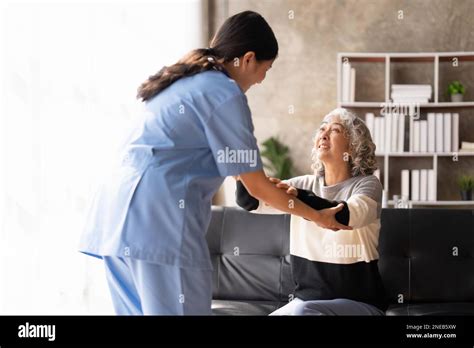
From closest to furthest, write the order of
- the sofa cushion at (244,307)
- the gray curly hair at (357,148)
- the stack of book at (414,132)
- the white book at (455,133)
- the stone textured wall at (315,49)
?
1. the gray curly hair at (357,148)
2. the sofa cushion at (244,307)
3. the stone textured wall at (315,49)
4. the white book at (455,133)
5. the stack of book at (414,132)

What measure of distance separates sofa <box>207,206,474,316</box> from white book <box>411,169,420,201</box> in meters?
1.59

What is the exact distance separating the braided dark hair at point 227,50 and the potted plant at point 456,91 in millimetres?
2351

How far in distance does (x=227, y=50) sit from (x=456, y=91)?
2415mm

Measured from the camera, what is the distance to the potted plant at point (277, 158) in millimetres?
3625

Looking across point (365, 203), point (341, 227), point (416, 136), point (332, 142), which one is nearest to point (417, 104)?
point (416, 136)

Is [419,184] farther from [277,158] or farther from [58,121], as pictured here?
[58,121]

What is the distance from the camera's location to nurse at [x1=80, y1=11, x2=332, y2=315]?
1.14 metres

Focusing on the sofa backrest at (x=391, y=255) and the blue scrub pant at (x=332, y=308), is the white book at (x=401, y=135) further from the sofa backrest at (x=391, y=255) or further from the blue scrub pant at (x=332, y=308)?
the blue scrub pant at (x=332, y=308)

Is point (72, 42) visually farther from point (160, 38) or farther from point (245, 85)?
point (245, 85)

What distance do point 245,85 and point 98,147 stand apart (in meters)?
1.06

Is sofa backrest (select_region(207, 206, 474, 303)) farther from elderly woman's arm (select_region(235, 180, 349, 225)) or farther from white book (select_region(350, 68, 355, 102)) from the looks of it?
white book (select_region(350, 68, 355, 102))

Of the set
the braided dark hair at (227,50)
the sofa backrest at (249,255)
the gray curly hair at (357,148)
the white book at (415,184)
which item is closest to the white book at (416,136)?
the white book at (415,184)

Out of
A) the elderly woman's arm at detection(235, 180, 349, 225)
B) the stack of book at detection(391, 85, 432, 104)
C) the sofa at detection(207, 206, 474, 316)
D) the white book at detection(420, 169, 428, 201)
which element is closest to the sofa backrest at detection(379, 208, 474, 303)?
the sofa at detection(207, 206, 474, 316)

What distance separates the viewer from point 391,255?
6.29ft
